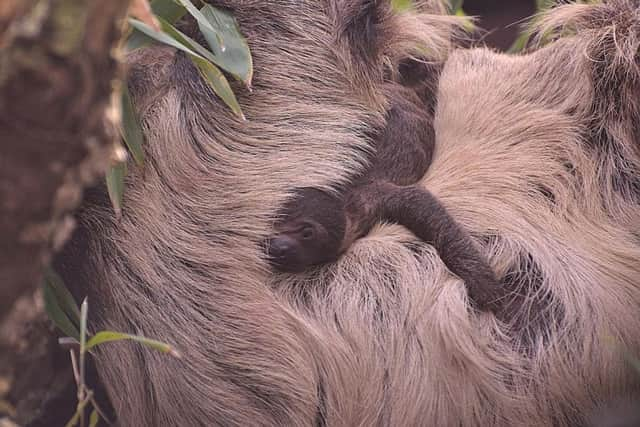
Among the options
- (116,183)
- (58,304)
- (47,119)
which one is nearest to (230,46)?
(116,183)

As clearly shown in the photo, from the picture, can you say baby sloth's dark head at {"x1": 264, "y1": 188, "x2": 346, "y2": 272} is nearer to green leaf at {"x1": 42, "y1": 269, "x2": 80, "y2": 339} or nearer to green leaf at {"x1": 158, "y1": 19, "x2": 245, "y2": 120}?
green leaf at {"x1": 158, "y1": 19, "x2": 245, "y2": 120}

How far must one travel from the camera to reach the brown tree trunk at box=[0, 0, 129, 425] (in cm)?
66

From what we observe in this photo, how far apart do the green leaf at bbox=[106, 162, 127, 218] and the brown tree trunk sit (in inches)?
→ 31.7

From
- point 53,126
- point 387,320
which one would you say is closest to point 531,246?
point 387,320

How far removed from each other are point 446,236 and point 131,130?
2.23ft

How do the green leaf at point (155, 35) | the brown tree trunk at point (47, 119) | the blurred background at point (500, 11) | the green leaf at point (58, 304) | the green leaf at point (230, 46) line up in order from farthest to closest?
the blurred background at point (500, 11) → the green leaf at point (230, 46) → the green leaf at point (58, 304) → the green leaf at point (155, 35) → the brown tree trunk at point (47, 119)

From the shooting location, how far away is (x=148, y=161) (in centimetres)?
176

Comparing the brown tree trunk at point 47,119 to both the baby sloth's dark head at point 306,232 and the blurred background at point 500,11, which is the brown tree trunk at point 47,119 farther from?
the blurred background at point 500,11

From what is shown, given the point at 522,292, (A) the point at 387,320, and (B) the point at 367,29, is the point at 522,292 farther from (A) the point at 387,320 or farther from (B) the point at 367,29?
(B) the point at 367,29

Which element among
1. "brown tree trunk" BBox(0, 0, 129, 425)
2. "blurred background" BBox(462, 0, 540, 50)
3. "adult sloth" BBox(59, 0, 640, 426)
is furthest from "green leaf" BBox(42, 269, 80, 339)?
"blurred background" BBox(462, 0, 540, 50)

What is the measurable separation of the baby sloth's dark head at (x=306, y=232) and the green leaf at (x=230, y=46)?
0.27m

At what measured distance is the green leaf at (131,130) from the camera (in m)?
1.65

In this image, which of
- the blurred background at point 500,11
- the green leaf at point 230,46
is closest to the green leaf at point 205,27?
the green leaf at point 230,46

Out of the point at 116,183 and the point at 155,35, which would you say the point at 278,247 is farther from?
the point at 155,35
